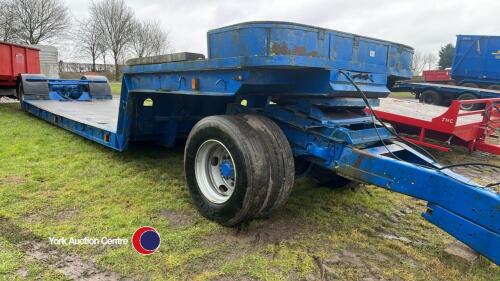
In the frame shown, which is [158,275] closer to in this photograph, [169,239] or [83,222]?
[169,239]

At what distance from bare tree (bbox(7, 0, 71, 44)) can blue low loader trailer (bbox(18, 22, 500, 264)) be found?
128 ft

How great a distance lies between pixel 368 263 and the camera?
8.91 feet

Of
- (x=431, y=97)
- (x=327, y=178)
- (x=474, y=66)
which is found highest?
(x=474, y=66)

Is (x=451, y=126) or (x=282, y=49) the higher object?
(x=282, y=49)

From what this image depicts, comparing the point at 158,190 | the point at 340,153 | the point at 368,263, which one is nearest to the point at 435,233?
the point at 368,263

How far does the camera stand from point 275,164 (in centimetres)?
291

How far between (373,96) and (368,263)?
1503mm

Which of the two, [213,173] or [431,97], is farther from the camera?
[431,97]

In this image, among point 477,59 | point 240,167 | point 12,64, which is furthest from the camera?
point 477,59

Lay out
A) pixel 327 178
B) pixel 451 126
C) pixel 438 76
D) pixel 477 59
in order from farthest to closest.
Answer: pixel 438 76
pixel 477 59
pixel 451 126
pixel 327 178

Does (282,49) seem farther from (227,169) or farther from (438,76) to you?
(438,76)

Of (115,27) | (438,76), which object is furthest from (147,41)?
(438,76)

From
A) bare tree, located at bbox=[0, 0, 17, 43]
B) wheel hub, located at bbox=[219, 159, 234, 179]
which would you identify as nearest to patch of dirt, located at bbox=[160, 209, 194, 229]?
wheel hub, located at bbox=[219, 159, 234, 179]

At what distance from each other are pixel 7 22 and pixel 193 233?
3940 centimetres
